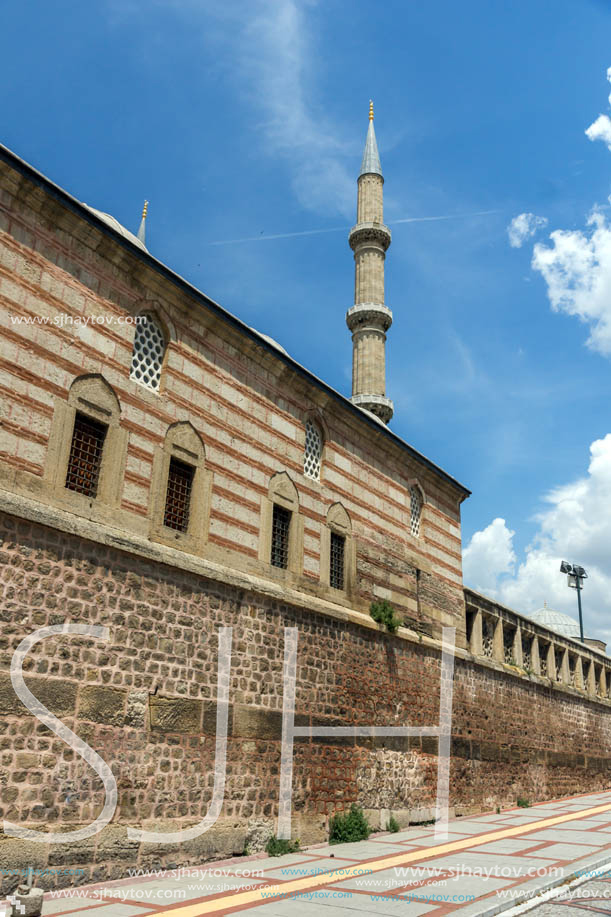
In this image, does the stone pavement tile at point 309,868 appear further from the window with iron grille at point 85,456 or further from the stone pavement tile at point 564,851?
the window with iron grille at point 85,456

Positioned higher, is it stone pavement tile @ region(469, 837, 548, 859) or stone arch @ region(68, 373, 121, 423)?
stone arch @ region(68, 373, 121, 423)

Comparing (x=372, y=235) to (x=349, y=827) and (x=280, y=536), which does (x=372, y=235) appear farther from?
(x=349, y=827)

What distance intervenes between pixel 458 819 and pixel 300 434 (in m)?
7.13

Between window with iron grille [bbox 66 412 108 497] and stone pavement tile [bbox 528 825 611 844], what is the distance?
24.3ft

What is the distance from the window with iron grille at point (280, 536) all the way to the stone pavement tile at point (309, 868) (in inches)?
139

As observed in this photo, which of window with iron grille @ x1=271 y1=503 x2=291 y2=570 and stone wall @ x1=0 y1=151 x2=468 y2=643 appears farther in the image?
window with iron grille @ x1=271 y1=503 x2=291 y2=570

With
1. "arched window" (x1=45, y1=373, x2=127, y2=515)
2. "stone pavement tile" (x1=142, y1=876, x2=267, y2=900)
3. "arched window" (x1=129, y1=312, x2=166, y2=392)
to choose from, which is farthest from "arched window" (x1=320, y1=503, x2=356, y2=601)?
"stone pavement tile" (x1=142, y1=876, x2=267, y2=900)

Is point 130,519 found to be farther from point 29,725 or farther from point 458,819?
point 458,819

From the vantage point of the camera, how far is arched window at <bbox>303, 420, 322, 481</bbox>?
10.9 m

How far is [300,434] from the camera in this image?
10.7m

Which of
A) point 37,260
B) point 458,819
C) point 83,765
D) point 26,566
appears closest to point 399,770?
point 458,819

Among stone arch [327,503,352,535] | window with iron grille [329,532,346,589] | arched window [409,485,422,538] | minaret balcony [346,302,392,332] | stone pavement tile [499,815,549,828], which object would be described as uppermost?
minaret balcony [346,302,392,332]

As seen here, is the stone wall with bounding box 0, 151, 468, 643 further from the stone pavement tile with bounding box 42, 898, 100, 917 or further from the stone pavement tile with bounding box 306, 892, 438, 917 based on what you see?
the stone pavement tile with bounding box 306, 892, 438, 917

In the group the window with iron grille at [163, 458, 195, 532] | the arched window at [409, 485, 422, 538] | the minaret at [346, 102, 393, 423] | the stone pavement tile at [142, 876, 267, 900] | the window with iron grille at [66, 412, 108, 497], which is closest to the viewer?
the stone pavement tile at [142, 876, 267, 900]
